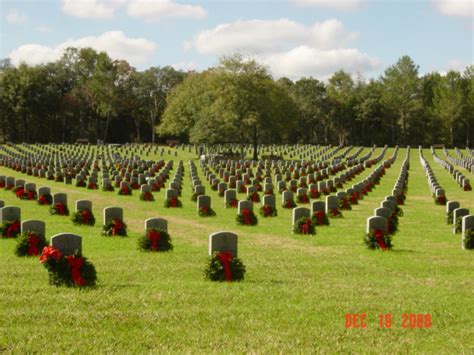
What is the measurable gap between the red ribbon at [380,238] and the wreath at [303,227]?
138 inches

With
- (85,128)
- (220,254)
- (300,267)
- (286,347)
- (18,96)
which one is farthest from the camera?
(85,128)

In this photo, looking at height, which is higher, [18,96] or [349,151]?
[18,96]

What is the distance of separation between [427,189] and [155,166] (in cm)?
2299

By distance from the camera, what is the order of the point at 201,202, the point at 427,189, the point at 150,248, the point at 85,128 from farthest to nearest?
the point at 85,128 → the point at 427,189 → the point at 201,202 → the point at 150,248

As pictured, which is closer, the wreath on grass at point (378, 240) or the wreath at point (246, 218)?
the wreath on grass at point (378, 240)

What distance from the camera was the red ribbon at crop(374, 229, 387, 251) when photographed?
54.1 feet

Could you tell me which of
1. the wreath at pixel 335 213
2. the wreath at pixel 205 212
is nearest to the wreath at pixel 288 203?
the wreath at pixel 335 213

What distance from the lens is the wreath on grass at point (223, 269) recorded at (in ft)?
40.5

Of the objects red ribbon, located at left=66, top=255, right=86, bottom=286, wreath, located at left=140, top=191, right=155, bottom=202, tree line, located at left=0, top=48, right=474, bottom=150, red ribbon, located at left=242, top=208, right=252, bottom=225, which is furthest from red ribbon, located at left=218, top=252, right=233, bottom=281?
tree line, located at left=0, top=48, right=474, bottom=150

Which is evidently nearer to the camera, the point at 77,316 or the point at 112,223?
the point at 77,316

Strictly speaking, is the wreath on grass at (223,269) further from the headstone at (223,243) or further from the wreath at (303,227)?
the wreath at (303,227)

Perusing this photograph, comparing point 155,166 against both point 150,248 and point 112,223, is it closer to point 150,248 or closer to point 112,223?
point 112,223

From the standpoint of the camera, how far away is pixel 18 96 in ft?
336

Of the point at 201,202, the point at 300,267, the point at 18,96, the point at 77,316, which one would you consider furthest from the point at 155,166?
the point at 18,96
